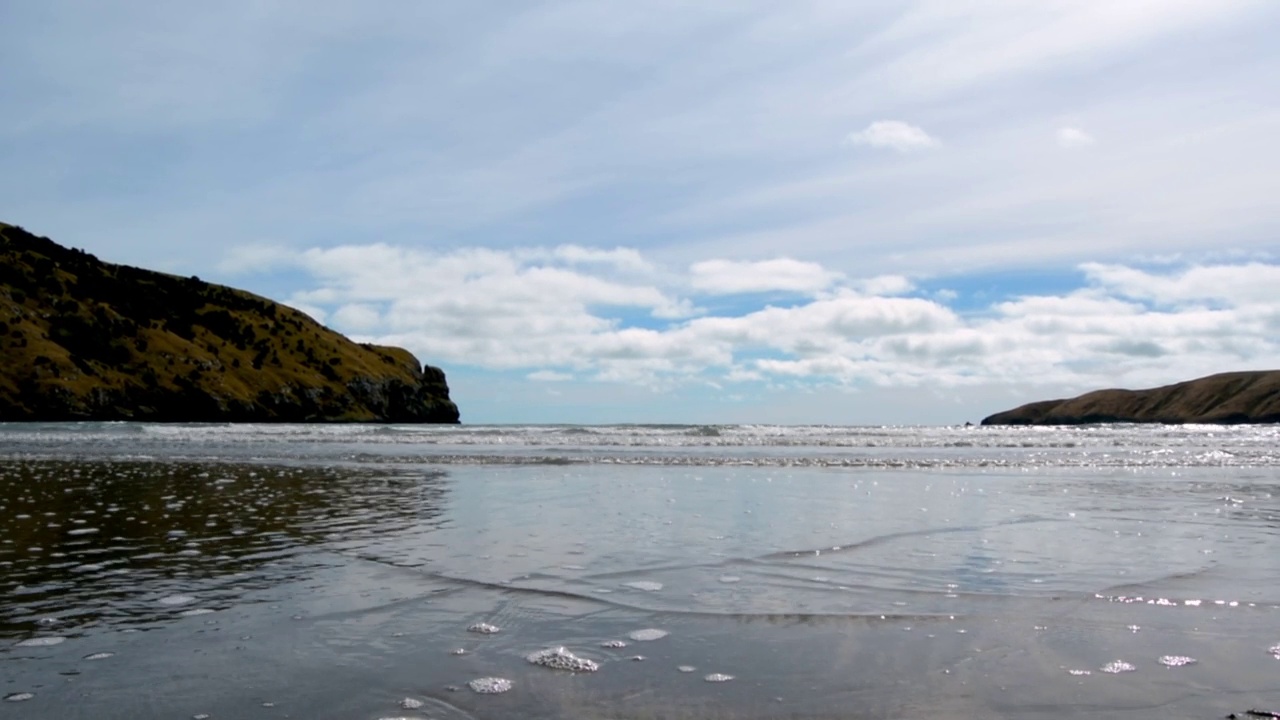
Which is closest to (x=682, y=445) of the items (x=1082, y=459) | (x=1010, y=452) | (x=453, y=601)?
(x=1010, y=452)

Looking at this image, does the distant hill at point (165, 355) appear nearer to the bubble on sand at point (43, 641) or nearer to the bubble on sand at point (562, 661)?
the bubble on sand at point (43, 641)

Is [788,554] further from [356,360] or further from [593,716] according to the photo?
[356,360]

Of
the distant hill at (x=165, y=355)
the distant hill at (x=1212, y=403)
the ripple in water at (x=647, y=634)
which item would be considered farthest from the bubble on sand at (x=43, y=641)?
the distant hill at (x=1212, y=403)

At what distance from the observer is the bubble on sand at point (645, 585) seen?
35.5 feet

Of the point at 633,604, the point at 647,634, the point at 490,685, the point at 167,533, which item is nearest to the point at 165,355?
the point at 167,533

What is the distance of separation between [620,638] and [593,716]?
222 centimetres

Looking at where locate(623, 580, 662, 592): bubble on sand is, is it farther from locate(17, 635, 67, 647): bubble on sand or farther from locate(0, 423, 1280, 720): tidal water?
locate(17, 635, 67, 647): bubble on sand

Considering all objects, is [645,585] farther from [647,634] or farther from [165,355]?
[165,355]

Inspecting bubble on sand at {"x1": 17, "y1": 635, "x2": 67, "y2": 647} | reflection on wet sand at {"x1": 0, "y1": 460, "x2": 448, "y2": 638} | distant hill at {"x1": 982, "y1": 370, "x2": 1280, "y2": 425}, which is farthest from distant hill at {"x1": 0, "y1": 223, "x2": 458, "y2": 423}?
distant hill at {"x1": 982, "y1": 370, "x2": 1280, "y2": 425}

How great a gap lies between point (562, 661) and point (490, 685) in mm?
825

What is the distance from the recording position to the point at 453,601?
33.1 feet

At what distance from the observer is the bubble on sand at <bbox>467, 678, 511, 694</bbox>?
6.89 metres

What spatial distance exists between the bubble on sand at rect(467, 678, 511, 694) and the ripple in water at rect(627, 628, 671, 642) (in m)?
1.70

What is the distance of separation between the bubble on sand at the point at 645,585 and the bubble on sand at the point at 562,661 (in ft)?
9.44
